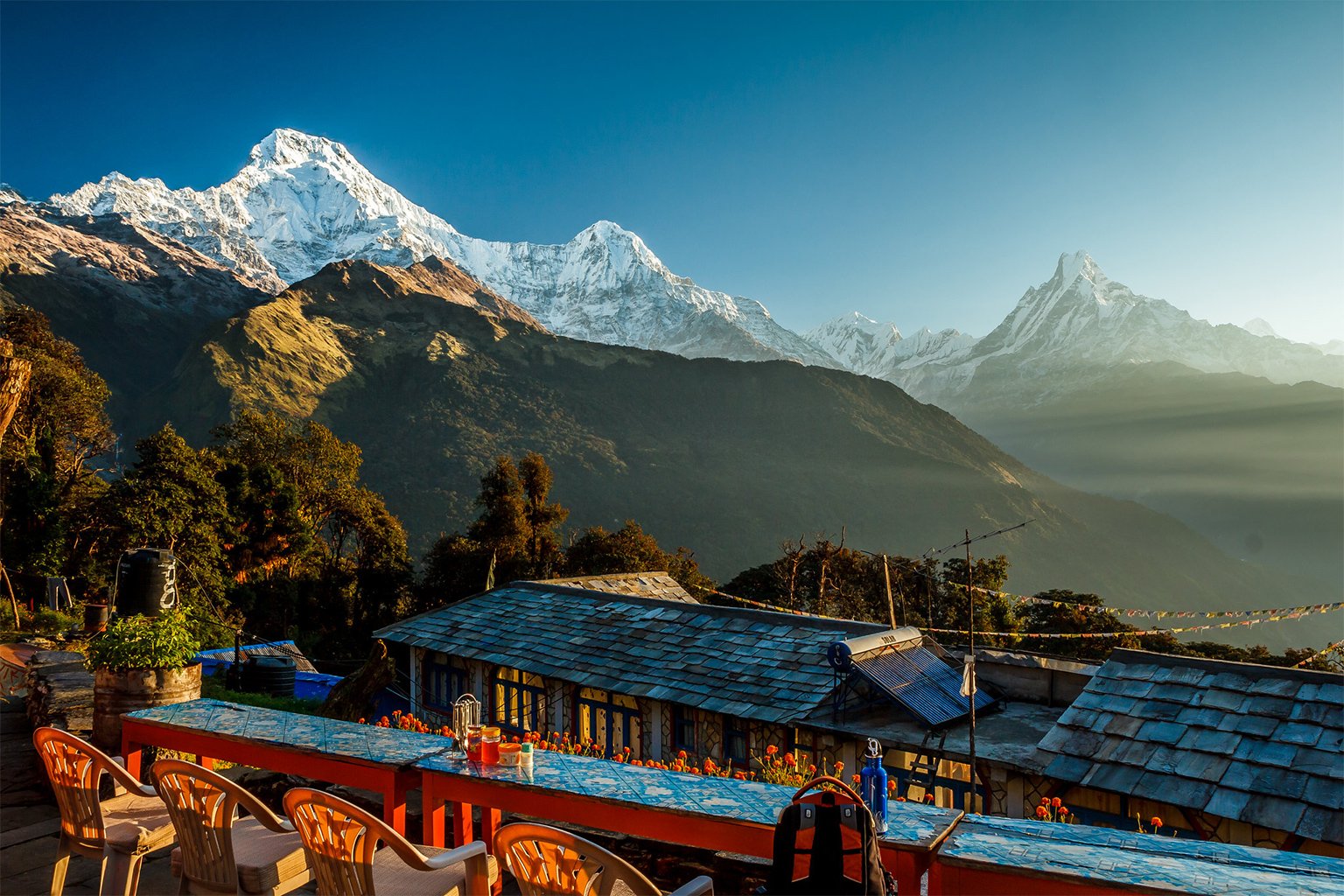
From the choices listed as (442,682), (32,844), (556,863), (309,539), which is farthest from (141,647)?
(309,539)

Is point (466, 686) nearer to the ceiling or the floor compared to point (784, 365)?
nearer to the floor

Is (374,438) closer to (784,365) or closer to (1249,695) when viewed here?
(784,365)

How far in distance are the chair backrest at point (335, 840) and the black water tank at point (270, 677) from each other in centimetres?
1541

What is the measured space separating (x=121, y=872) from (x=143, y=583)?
5271 mm

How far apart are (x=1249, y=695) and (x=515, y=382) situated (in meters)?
106

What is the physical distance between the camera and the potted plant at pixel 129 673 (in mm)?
5387

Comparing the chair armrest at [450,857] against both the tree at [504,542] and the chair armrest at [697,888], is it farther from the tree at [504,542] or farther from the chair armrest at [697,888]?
the tree at [504,542]

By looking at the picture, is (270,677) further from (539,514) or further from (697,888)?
(539,514)

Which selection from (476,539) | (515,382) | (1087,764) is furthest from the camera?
(515,382)

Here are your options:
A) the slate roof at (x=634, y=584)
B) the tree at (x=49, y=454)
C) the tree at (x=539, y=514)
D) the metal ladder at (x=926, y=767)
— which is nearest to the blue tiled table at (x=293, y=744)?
the metal ladder at (x=926, y=767)

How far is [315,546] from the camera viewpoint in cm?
4016

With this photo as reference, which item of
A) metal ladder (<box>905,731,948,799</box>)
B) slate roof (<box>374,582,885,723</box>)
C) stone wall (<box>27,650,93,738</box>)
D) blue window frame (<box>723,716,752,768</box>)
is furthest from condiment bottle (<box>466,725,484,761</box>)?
blue window frame (<box>723,716,752,768</box>)

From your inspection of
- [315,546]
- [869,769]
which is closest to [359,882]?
[869,769]

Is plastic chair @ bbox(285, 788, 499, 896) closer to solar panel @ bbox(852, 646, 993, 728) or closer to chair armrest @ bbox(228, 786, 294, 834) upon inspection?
chair armrest @ bbox(228, 786, 294, 834)
